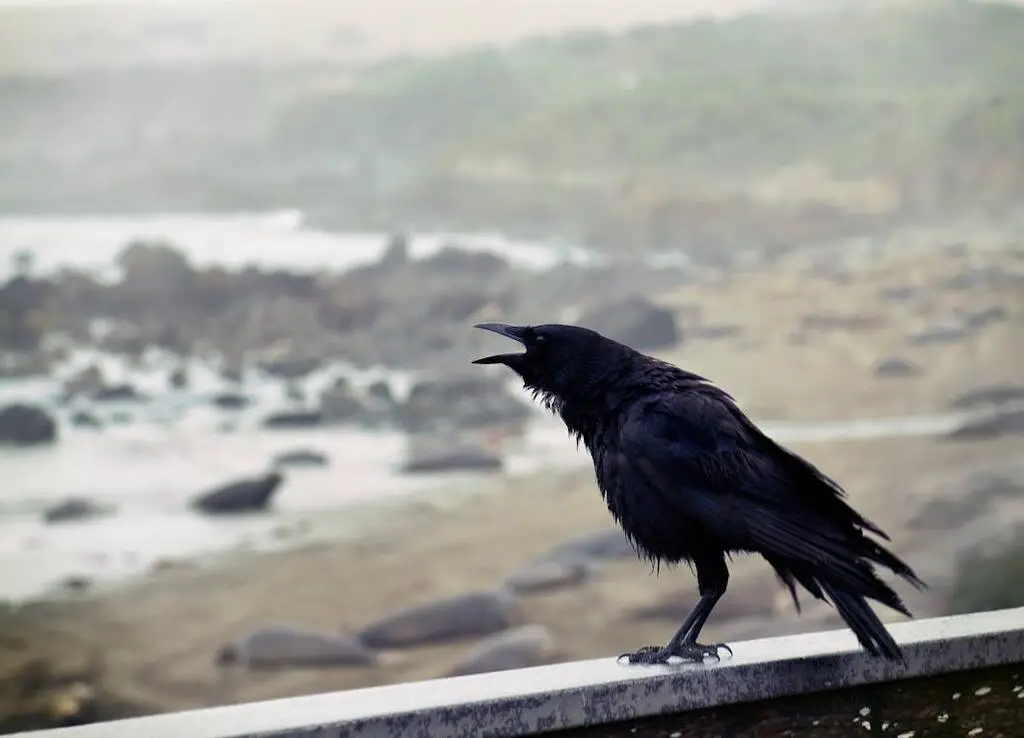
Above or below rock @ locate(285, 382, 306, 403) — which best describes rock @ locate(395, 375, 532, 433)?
below

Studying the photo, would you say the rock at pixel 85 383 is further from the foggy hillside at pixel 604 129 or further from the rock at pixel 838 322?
the rock at pixel 838 322

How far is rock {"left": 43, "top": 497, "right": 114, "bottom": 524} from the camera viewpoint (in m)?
5.65

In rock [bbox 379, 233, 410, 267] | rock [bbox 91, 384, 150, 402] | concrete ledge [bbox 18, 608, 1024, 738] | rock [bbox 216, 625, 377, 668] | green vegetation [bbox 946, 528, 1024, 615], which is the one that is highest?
rock [bbox 379, 233, 410, 267]

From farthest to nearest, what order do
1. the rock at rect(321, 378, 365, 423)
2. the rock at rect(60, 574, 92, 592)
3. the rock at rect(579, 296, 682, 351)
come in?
the rock at rect(579, 296, 682, 351) → the rock at rect(321, 378, 365, 423) → the rock at rect(60, 574, 92, 592)

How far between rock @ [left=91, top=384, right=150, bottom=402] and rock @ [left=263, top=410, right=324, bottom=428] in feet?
1.88

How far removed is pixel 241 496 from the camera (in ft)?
19.5

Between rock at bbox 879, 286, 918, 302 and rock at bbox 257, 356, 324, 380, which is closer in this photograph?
rock at bbox 257, 356, 324, 380

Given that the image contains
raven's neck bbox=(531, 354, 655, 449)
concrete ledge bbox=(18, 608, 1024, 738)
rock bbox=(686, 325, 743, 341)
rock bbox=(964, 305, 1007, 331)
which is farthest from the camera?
rock bbox=(964, 305, 1007, 331)

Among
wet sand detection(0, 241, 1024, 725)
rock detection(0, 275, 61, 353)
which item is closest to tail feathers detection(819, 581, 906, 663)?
wet sand detection(0, 241, 1024, 725)

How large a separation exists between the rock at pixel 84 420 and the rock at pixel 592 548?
2.16 meters

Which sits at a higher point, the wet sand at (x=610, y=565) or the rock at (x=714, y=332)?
the rock at (x=714, y=332)

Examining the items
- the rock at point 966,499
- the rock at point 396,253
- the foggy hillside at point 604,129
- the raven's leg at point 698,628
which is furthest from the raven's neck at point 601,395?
the rock at point 966,499

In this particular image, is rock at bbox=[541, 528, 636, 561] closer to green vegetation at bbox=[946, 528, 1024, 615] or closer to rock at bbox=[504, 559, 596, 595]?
rock at bbox=[504, 559, 596, 595]

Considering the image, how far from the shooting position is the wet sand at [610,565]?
5641 millimetres
